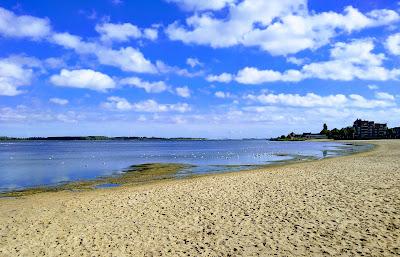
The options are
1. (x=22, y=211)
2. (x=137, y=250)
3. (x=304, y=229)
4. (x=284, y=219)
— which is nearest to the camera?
(x=137, y=250)

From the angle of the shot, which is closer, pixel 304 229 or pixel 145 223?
pixel 304 229

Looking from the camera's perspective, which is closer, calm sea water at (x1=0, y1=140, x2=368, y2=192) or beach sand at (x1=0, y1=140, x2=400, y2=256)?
beach sand at (x1=0, y1=140, x2=400, y2=256)

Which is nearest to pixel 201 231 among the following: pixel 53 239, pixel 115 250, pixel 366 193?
pixel 115 250

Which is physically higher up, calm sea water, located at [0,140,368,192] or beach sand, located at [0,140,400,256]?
beach sand, located at [0,140,400,256]

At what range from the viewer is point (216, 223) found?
14.2m

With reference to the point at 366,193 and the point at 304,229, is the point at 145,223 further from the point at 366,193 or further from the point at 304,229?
the point at 366,193

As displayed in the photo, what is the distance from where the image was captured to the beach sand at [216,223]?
11523 millimetres

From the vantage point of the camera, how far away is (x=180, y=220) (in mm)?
14945

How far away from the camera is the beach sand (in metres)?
11.5

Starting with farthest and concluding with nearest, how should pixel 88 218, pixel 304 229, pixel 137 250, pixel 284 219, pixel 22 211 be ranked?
pixel 22 211
pixel 88 218
pixel 284 219
pixel 304 229
pixel 137 250

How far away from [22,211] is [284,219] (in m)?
12.6

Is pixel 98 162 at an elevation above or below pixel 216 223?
below

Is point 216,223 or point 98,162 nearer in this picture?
point 216,223

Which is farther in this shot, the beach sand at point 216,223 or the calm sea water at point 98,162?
the calm sea water at point 98,162
